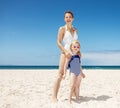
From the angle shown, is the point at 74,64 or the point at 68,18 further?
the point at 68,18

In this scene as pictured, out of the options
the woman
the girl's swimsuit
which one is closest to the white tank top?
the woman

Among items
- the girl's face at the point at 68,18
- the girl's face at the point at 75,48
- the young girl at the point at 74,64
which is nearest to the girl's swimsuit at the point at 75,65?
the young girl at the point at 74,64

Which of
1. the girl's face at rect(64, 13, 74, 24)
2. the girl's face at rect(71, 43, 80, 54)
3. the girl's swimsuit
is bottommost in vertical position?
the girl's swimsuit

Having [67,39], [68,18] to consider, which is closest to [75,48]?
[67,39]

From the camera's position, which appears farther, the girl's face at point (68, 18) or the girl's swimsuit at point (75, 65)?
the girl's face at point (68, 18)

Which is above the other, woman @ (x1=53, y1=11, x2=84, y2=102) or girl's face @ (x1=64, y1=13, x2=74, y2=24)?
girl's face @ (x1=64, y1=13, x2=74, y2=24)

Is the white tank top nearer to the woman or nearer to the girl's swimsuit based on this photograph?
the woman

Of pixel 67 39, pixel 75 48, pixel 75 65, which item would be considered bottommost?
pixel 75 65

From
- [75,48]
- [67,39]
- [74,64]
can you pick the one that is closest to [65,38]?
[67,39]

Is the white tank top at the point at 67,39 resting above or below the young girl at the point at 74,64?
above

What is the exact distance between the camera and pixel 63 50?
5.68m

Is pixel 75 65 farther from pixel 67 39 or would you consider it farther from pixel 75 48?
pixel 67 39

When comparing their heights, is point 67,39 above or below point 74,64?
above

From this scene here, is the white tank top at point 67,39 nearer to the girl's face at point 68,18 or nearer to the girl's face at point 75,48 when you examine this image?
the girl's face at point 75,48
